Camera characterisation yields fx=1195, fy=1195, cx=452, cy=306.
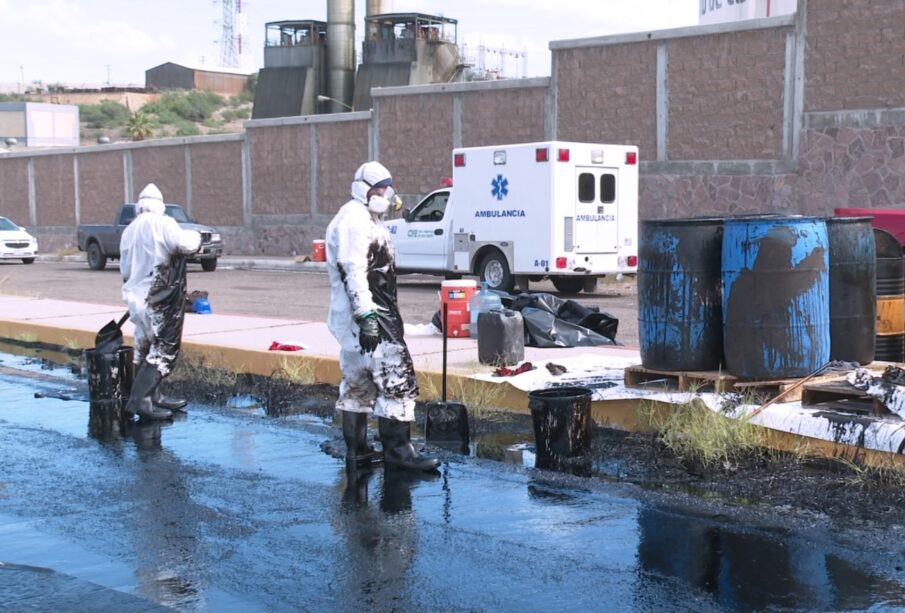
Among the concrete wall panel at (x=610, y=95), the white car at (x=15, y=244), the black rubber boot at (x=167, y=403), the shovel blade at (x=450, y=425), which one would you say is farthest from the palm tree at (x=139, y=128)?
the shovel blade at (x=450, y=425)

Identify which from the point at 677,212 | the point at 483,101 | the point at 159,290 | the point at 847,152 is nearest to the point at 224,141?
the point at 483,101

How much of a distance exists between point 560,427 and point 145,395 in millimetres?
3779

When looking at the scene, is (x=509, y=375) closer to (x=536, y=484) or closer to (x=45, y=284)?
(x=536, y=484)

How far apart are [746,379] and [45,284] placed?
21943 mm

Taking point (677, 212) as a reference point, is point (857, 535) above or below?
below

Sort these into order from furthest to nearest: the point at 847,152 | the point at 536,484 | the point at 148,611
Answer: the point at 847,152 < the point at 536,484 < the point at 148,611

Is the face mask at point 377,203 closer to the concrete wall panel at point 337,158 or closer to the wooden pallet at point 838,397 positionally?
the wooden pallet at point 838,397

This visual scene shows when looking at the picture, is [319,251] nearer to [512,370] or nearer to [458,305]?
[458,305]

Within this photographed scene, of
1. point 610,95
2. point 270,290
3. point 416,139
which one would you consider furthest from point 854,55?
point 416,139

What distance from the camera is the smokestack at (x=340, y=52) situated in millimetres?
56531

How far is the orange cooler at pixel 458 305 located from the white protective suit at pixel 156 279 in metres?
3.83

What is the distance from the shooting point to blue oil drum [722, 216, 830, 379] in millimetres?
7723

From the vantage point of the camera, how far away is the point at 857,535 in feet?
19.3

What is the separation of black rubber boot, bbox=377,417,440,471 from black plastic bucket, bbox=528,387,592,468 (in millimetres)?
703
